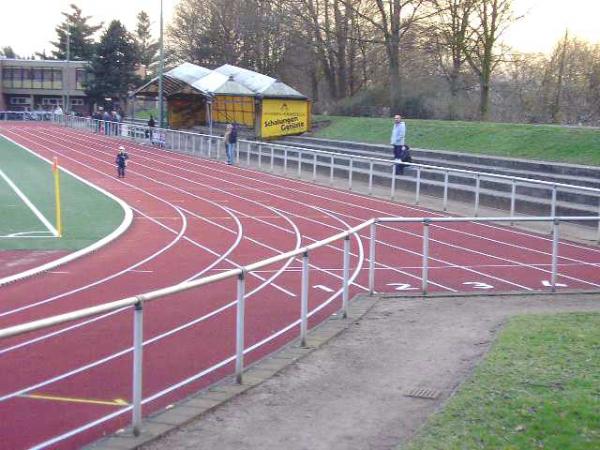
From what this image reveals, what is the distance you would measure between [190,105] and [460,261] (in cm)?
3734

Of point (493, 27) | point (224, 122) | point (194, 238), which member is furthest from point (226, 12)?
point (194, 238)

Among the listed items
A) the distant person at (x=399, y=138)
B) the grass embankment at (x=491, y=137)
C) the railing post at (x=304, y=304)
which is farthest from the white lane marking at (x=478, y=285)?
the grass embankment at (x=491, y=137)

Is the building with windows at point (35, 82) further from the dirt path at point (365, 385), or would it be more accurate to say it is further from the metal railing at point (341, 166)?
the dirt path at point (365, 385)

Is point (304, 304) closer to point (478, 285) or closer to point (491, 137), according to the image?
point (478, 285)

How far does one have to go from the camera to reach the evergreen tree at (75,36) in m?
99.6

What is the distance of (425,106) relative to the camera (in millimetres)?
42156

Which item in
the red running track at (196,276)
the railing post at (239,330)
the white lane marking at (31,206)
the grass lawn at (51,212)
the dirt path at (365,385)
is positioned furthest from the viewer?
the white lane marking at (31,206)

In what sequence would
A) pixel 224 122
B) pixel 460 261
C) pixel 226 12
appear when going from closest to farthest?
pixel 460 261 → pixel 224 122 → pixel 226 12

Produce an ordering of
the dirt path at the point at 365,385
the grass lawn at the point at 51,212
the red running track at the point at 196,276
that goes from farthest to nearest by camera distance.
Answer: the grass lawn at the point at 51,212, the red running track at the point at 196,276, the dirt path at the point at 365,385

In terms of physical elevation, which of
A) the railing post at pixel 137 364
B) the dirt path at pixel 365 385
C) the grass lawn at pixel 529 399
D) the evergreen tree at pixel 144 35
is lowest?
the dirt path at pixel 365 385

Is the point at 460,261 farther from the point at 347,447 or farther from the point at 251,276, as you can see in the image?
the point at 347,447

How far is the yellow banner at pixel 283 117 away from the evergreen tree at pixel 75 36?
60711mm

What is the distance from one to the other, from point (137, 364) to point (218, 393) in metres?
1.06

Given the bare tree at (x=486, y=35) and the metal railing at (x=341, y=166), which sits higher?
the bare tree at (x=486, y=35)
